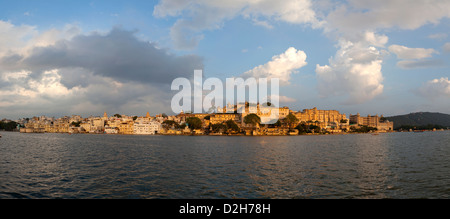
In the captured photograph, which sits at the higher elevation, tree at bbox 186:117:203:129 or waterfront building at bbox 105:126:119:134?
tree at bbox 186:117:203:129

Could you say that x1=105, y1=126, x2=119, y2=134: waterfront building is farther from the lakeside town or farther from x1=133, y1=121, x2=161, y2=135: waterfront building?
x1=133, y1=121, x2=161, y2=135: waterfront building

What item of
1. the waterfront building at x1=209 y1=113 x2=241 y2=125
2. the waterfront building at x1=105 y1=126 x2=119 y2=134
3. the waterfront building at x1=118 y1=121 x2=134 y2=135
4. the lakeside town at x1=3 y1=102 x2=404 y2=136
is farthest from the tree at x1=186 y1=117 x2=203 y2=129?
the waterfront building at x1=105 y1=126 x2=119 y2=134

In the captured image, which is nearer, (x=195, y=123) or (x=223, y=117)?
(x=195, y=123)

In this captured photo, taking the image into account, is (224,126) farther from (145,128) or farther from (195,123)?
(145,128)

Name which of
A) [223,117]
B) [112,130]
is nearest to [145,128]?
[112,130]

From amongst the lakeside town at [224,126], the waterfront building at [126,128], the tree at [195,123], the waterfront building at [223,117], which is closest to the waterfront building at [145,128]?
the lakeside town at [224,126]

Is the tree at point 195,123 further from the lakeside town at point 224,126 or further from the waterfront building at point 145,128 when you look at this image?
the waterfront building at point 145,128

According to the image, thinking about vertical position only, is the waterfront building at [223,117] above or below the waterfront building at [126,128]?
above

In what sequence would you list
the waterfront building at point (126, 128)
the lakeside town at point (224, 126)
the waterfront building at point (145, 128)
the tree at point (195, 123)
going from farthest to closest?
the waterfront building at point (126, 128)
the waterfront building at point (145, 128)
the tree at point (195, 123)
the lakeside town at point (224, 126)

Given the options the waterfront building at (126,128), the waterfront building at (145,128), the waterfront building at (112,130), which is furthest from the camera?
the waterfront building at (112,130)
